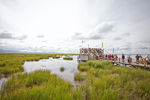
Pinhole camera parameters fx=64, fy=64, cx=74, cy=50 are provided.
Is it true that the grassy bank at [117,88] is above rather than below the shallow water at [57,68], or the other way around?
above

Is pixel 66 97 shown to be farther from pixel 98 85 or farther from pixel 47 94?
pixel 98 85

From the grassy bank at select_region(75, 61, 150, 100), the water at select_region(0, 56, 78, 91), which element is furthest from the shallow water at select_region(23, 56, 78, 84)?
the grassy bank at select_region(75, 61, 150, 100)

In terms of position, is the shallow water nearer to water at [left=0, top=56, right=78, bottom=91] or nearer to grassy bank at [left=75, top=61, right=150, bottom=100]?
water at [left=0, top=56, right=78, bottom=91]

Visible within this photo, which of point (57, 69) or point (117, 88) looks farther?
point (57, 69)

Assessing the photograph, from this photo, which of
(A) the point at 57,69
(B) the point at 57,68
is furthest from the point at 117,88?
(B) the point at 57,68

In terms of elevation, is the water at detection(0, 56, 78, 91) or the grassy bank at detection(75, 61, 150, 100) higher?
the grassy bank at detection(75, 61, 150, 100)

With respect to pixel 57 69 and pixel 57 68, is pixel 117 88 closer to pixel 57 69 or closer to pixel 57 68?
pixel 57 69

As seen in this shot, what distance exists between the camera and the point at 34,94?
311 cm

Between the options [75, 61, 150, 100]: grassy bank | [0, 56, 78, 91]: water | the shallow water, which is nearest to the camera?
[75, 61, 150, 100]: grassy bank

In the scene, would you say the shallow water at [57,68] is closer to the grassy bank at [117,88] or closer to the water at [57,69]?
the water at [57,69]

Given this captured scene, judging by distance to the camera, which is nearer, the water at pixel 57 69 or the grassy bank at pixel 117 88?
the grassy bank at pixel 117 88

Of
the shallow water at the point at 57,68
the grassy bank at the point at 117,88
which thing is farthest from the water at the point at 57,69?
the grassy bank at the point at 117,88

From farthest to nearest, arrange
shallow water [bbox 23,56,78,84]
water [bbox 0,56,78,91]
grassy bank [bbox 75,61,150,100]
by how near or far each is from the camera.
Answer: shallow water [bbox 23,56,78,84] → water [bbox 0,56,78,91] → grassy bank [bbox 75,61,150,100]

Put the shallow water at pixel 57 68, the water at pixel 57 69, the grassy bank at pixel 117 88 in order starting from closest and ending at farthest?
1. the grassy bank at pixel 117 88
2. the water at pixel 57 69
3. the shallow water at pixel 57 68
